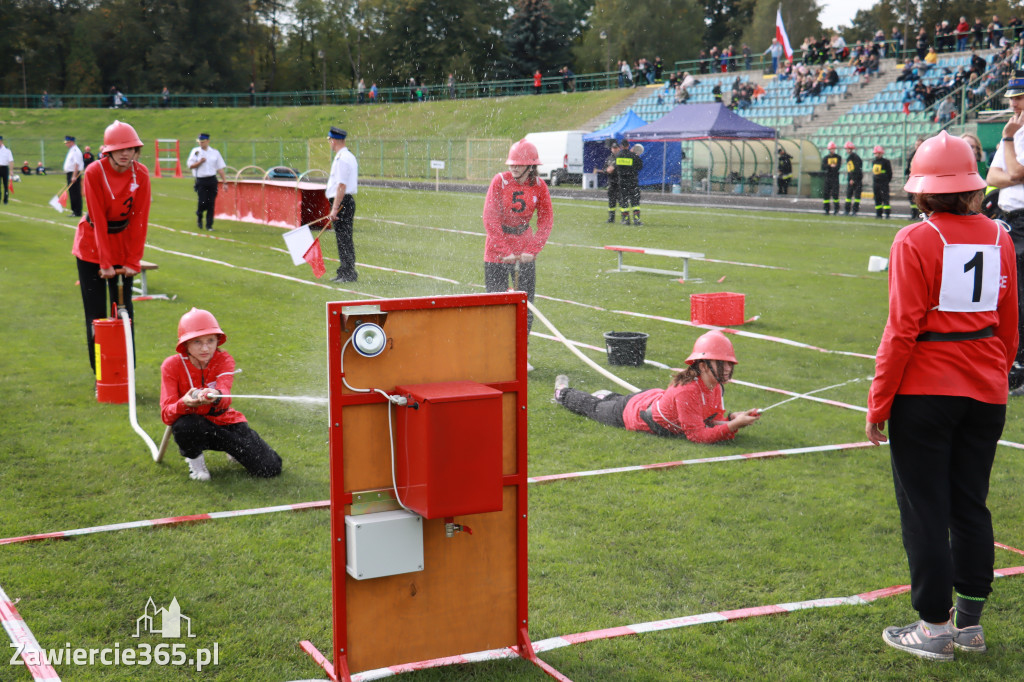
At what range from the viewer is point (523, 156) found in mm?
8703

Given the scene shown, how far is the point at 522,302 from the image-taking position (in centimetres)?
365

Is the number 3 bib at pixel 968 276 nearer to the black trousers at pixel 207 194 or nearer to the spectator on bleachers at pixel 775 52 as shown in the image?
the black trousers at pixel 207 194

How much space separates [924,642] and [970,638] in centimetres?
22

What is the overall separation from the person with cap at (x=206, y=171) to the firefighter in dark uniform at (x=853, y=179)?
1723cm

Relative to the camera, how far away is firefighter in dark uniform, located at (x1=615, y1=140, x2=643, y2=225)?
988 inches

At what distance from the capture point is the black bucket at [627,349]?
9078mm

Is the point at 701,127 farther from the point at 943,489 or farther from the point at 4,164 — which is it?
the point at 943,489

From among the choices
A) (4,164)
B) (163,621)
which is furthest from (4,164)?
(163,621)

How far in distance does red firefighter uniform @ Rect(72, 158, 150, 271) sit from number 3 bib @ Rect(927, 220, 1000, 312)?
581cm

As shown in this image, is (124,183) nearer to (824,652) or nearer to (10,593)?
(10,593)

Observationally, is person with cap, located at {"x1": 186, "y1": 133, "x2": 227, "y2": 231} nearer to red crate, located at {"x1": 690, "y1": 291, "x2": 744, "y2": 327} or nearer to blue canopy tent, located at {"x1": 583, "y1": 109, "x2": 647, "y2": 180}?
red crate, located at {"x1": 690, "y1": 291, "x2": 744, "y2": 327}

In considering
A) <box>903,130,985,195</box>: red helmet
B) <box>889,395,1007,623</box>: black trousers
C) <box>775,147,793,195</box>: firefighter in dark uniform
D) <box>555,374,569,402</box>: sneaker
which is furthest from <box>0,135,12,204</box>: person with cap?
<box>889,395,1007,623</box>: black trousers

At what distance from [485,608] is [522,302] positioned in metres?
1.21

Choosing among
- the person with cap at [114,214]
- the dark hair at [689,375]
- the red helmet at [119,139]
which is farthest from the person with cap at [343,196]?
the dark hair at [689,375]
